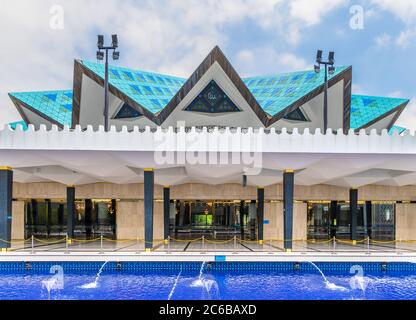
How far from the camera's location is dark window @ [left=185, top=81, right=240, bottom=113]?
23.9 meters

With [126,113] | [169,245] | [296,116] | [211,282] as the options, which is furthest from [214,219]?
[211,282]

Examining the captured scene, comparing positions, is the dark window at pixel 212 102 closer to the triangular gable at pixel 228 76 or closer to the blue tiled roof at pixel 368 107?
the triangular gable at pixel 228 76

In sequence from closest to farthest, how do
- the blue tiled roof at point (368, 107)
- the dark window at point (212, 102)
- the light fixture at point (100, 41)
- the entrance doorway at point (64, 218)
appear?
the light fixture at point (100, 41) < the entrance doorway at point (64, 218) < the dark window at point (212, 102) < the blue tiled roof at point (368, 107)

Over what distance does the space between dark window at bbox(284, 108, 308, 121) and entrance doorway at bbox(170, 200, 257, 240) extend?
25.2ft

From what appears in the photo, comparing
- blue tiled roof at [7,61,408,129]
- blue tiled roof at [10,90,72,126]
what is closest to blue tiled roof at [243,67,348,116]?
blue tiled roof at [7,61,408,129]

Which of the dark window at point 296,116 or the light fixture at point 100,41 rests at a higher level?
the light fixture at point 100,41

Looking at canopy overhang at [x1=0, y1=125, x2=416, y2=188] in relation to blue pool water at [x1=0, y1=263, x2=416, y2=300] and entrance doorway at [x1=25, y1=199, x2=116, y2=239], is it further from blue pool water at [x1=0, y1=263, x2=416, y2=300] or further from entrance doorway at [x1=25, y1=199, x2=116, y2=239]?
entrance doorway at [x1=25, y1=199, x2=116, y2=239]

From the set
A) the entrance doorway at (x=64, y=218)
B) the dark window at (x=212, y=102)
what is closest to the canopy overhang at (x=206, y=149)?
the entrance doorway at (x=64, y=218)

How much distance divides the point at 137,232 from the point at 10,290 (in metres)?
10.3

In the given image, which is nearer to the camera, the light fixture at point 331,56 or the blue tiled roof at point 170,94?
the light fixture at point 331,56

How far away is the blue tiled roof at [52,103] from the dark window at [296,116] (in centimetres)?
1625

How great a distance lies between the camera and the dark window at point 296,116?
2581cm

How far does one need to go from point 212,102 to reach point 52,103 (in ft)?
43.2
